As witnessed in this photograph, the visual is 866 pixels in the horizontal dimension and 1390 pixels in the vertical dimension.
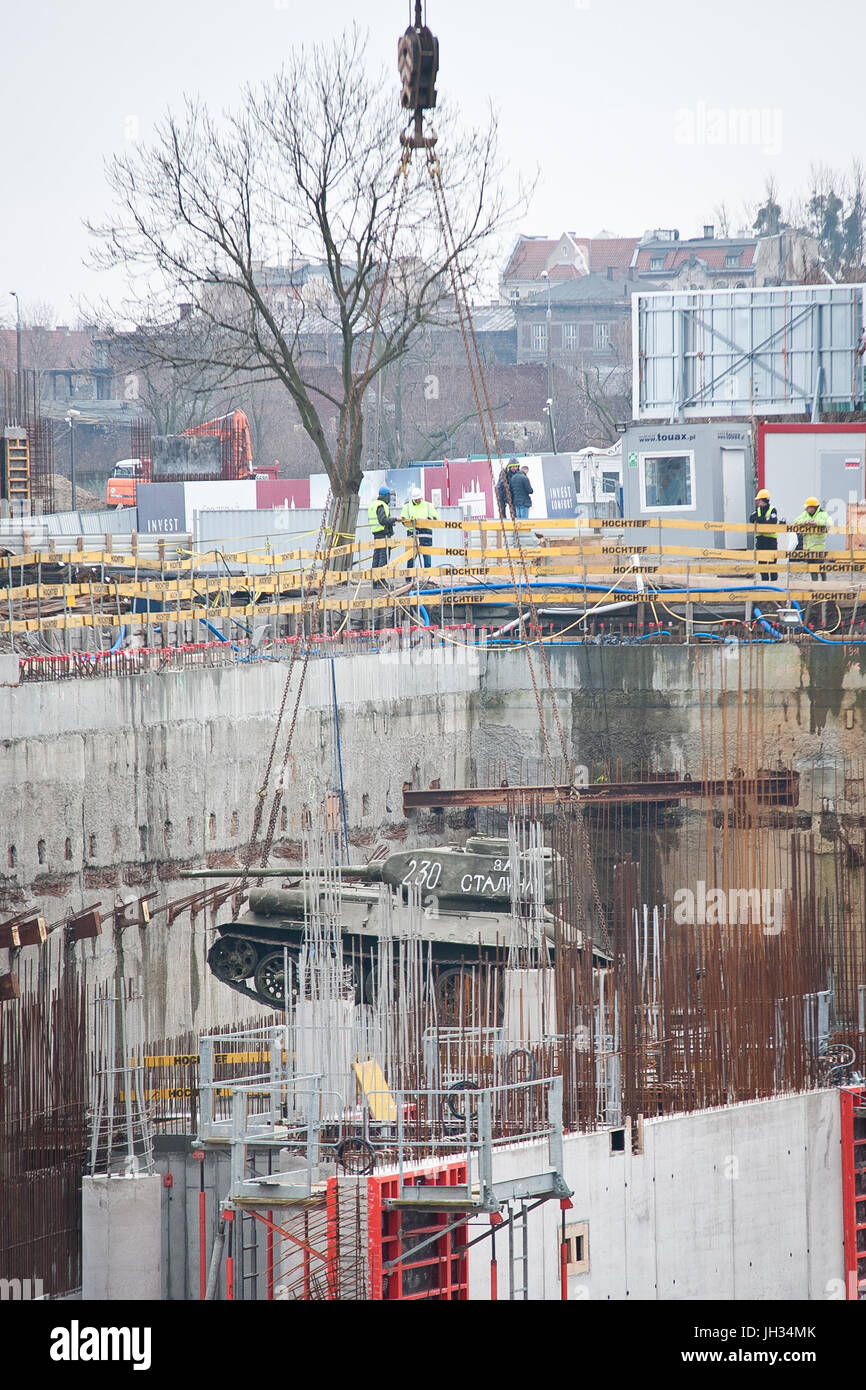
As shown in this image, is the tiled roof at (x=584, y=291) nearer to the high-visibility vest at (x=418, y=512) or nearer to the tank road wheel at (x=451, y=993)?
the high-visibility vest at (x=418, y=512)

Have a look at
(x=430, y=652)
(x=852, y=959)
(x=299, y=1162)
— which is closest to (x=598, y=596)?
(x=430, y=652)

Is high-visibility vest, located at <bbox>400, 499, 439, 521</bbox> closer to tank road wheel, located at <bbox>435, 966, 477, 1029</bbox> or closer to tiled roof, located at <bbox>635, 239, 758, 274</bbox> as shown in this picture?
tank road wheel, located at <bbox>435, 966, 477, 1029</bbox>

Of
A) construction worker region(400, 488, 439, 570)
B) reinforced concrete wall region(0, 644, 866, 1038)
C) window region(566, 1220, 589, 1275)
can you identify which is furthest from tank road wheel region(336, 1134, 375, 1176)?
construction worker region(400, 488, 439, 570)

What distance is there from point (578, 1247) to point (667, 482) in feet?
50.4

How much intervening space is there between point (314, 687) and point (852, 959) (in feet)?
22.6

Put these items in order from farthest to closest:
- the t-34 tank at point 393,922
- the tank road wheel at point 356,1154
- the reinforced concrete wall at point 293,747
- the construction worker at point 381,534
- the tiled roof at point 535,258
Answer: the tiled roof at point 535,258
the construction worker at point 381,534
the t-34 tank at point 393,922
the reinforced concrete wall at point 293,747
the tank road wheel at point 356,1154

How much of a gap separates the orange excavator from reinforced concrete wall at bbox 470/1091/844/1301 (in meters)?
31.1

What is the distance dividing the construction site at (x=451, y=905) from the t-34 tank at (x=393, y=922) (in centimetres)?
5

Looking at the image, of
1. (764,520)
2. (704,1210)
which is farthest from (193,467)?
(704,1210)

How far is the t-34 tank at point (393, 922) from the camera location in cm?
1859

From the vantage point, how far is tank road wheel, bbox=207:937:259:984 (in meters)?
18.8

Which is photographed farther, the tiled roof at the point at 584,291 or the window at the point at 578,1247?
the tiled roof at the point at 584,291

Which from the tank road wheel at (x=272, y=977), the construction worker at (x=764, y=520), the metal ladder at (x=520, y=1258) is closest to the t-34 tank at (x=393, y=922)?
the tank road wheel at (x=272, y=977)

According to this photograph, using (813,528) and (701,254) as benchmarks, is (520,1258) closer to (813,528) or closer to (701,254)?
(813,528)
